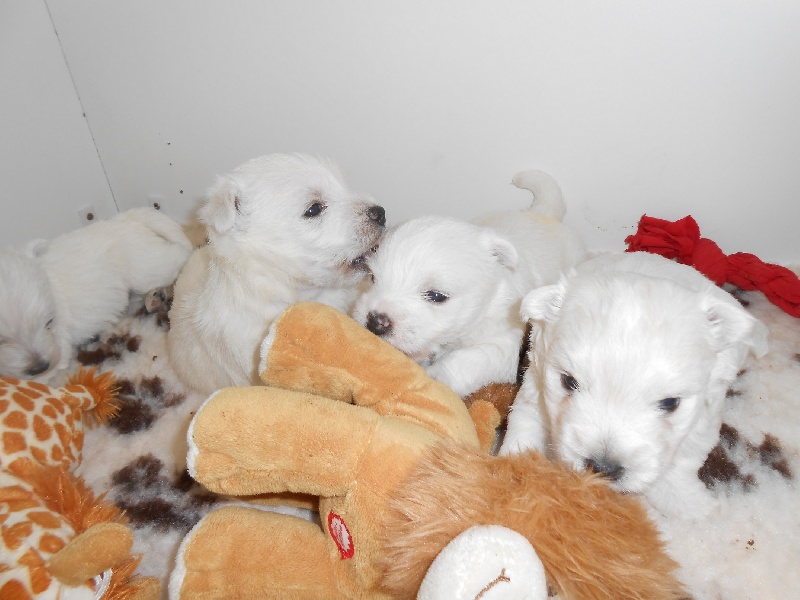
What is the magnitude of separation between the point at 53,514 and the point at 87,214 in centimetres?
249

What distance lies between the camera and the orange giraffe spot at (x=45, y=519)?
1.77 meters

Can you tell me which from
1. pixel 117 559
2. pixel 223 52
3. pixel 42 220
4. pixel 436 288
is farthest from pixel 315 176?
pixel 42 220

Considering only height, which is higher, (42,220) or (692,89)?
(692,89)

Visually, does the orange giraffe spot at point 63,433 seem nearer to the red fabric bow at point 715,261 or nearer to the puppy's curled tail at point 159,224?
the puppy's curled tail at point 159,224

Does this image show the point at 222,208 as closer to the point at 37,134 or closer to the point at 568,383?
the point at 568,383

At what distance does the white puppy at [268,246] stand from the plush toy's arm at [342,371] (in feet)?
2.53

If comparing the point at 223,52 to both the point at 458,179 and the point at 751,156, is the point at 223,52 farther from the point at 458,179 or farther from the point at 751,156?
the point at 751,156

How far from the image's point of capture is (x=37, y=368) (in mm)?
2797

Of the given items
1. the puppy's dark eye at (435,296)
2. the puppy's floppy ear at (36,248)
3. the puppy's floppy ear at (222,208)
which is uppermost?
the puppy's floppy ear at (222,208)

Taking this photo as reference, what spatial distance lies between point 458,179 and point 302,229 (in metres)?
1.10

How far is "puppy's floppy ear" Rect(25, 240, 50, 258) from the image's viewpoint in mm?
3020

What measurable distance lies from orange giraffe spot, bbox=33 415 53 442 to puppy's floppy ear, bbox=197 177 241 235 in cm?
95

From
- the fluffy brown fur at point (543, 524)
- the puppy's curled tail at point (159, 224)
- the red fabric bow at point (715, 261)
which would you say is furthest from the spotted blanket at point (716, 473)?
the fluffy brown fur at point (543, 524)

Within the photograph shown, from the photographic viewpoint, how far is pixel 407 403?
1.68 metres
